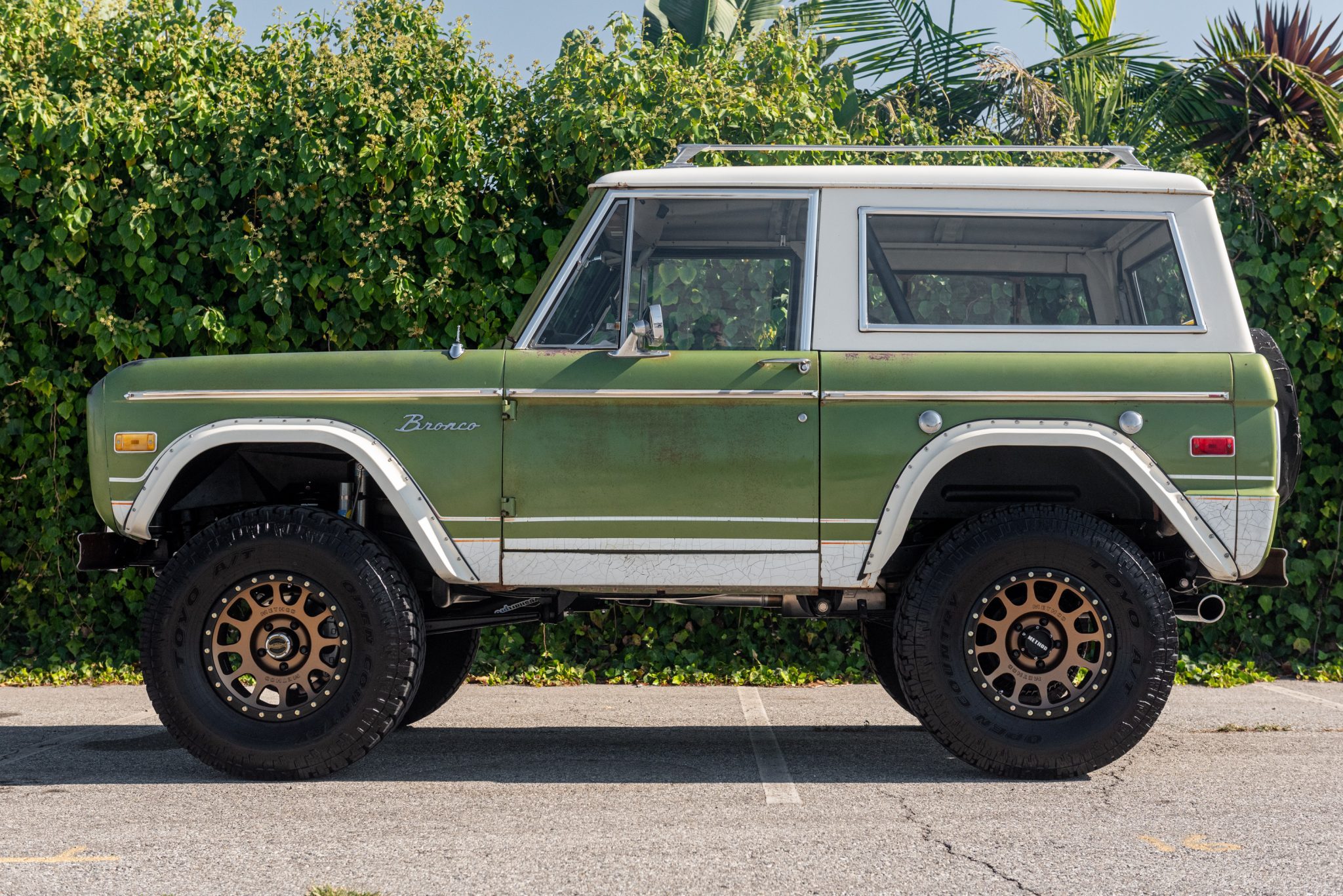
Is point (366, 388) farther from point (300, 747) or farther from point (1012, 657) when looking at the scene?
point (1012, 657)

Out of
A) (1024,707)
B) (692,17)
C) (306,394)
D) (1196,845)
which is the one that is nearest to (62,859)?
(306,394)

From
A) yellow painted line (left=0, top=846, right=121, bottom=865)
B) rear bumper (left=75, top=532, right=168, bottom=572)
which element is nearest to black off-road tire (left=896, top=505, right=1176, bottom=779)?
yellow painted line (left=0, top=846, right=121, bottom=865)

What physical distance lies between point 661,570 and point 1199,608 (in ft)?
6.78

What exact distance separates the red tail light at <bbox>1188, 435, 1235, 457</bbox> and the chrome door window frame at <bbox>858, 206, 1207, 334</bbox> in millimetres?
432

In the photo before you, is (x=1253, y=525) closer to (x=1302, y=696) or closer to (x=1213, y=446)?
(x=1213, y=446)

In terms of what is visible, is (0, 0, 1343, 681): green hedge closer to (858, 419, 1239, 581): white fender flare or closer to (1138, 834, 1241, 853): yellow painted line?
(858, 419, 1239, 581): white fender flare

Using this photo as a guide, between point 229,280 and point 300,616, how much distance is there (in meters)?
3.09

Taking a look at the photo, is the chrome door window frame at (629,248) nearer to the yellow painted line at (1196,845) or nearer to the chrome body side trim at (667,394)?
the chrome body side trim at (667,394)

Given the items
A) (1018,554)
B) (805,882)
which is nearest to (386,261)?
(1018,554)

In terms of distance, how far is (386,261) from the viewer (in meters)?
6.68

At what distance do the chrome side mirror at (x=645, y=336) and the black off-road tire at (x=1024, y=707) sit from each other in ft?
4.50

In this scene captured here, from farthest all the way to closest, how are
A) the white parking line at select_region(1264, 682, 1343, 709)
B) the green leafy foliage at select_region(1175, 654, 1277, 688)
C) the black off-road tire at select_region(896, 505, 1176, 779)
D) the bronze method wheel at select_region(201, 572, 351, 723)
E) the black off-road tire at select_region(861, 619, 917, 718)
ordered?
the green leafy foliage at select_region(1175, 654, 1277, 688)
the white parking line at select_region(1264, 682, 1343, 709)
the black off-road tire at select_region(861, 619, 917, 718)
the bronze method wheel at select_region(201, 572, 351, 723)
the black off-road tire at select_region(896, 505, 1176, 779)

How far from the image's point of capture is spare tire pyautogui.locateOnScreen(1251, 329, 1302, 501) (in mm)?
4797

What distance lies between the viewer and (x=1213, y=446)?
444 centimetres
